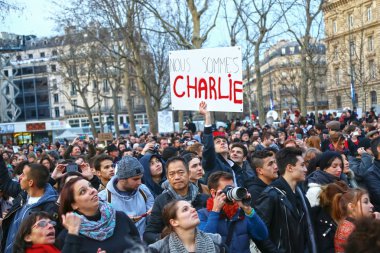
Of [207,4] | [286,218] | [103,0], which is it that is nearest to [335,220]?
[286,218]

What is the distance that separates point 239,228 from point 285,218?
56cm

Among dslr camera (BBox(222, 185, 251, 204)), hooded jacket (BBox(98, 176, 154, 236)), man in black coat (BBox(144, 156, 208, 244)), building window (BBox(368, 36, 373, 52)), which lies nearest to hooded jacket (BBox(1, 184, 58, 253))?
hooded jacket (BBox(98, 176, 154, 236))

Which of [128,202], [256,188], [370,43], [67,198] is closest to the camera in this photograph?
[67,198]

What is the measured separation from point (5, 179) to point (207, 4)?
18.6 m

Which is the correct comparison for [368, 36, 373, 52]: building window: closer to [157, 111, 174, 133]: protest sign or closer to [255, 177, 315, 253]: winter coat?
[157, 111, 174, 133]: protest sign

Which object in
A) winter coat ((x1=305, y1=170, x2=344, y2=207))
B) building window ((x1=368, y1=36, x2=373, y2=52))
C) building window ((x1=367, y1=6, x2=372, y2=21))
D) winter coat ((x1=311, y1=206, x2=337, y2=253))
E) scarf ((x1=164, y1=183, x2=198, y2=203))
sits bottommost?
winter coat ((x1=311, y1=206, x2=337, y2=253))

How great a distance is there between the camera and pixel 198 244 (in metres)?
3.80

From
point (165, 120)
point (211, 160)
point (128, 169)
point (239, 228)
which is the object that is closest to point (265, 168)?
point (211, 160)

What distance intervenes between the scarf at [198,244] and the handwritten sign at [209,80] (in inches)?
145

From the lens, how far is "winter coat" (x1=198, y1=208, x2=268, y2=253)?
4273mm

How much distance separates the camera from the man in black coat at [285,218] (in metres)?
4.70

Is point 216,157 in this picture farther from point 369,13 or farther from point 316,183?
point 369,13

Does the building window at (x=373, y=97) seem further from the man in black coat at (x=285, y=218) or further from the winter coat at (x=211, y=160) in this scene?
the man in black coat at (x=285, y=218)

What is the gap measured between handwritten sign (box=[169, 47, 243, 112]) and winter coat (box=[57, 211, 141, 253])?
139 inches
